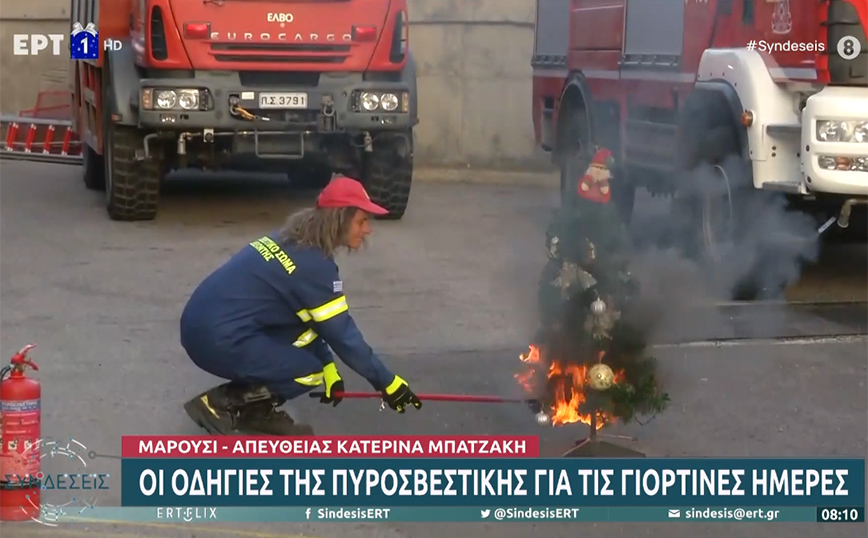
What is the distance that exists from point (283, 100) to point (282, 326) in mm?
5701

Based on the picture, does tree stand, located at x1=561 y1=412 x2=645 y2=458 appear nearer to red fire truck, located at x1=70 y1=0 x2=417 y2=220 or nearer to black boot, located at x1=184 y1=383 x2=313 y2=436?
black boot, located at x1=184 y1=383 x2=313 y2=436

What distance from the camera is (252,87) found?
11062 mm

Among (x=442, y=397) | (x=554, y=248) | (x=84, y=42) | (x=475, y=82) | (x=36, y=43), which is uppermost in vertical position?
(x=36, y=43)

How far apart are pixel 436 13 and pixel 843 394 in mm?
10847

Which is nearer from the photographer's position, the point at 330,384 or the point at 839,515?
the point at 839,515

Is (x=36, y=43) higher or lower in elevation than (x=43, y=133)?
higher

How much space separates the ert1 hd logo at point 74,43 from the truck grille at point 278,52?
1.22 meters

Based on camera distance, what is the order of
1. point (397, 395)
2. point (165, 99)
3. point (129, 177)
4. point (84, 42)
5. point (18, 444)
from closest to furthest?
point (18, 444)
point (397, 395)
point (165, 99)
point (129, 177)
point (84, 42)

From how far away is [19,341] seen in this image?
7543 millimetres

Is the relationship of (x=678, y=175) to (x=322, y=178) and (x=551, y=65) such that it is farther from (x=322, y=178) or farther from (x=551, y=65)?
(x=322, y=178)

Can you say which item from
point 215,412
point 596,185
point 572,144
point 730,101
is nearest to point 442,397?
point 215,412

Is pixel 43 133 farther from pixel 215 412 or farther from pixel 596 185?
pixel 596 185

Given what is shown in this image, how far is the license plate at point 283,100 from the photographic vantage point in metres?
11.0

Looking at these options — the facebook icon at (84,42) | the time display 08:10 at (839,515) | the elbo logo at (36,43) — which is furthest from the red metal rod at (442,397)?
the elbo logo at (36,43)
